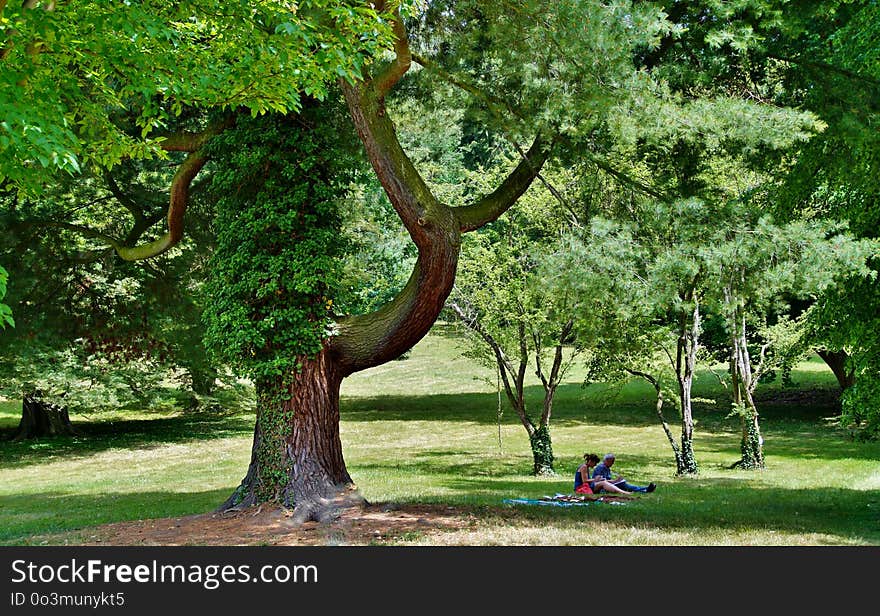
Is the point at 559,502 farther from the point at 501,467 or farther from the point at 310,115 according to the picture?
the point at 501,467

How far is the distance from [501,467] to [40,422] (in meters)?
16.0

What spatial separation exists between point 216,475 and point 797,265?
15.1m

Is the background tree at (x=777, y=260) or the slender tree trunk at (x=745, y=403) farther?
the slender tree trunk at (x=745, y=403)

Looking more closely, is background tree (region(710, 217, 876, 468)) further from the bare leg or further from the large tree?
the bare leg

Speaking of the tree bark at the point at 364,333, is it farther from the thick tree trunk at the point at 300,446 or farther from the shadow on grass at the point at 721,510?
the shadow on grass at the point at 721,510

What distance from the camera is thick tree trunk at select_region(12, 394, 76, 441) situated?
91.4 ft

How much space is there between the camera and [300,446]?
37.0 feet

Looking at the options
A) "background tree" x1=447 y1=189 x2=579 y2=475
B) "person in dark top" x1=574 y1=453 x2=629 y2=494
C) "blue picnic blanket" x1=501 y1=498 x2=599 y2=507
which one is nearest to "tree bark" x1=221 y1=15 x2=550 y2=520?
"blue picnic blanket" x1=501 y1=498 x2=599 y2=507

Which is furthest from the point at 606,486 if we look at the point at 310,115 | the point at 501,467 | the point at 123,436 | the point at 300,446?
the point at 123,436

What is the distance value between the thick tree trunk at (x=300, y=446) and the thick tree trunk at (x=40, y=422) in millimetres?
18793

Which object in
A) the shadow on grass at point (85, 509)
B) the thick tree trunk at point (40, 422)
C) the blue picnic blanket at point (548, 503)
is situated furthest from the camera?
the thick tree trunk at point (40, 422)

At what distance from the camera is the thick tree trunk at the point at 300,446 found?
11.2m

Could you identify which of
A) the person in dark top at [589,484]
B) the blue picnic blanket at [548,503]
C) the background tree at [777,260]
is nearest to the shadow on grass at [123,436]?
the blue picnic blanket at [548,503]

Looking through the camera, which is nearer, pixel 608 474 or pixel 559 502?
pixel 559 502
